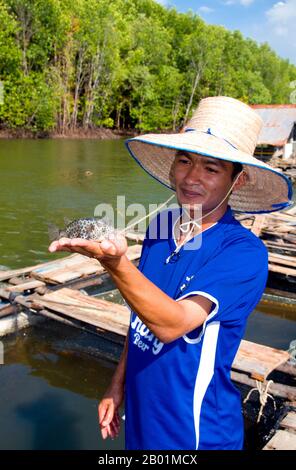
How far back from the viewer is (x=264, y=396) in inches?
187

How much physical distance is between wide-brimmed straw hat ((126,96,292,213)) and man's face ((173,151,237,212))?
0.08 meters

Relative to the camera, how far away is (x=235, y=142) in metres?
2.16

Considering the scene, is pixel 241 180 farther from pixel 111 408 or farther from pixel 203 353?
pixel 111 408

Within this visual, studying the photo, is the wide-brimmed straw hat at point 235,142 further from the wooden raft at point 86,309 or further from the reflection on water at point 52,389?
the wooden raft at point 86,309

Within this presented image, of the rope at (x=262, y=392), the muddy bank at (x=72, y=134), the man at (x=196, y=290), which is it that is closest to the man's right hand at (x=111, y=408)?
the man at (x=196, y=290)

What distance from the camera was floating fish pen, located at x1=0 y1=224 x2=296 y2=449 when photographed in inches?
191

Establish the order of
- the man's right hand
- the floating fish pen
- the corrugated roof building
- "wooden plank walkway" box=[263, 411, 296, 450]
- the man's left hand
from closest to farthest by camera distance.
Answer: the man's left hand → the man's right hand → "wooden plank walkway" box=[263, 411, 296, 450] → the floating fish pen → the corrugated roof building

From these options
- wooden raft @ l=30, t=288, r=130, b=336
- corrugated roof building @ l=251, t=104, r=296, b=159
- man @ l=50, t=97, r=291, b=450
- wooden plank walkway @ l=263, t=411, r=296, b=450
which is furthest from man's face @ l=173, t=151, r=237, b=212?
corrugated roof building @ l=251, t=104, r=296, b=159

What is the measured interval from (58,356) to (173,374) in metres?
4.78

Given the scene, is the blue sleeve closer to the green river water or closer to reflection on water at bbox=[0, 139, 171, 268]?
the green river water

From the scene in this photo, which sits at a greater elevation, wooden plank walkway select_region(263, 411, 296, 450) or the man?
the man

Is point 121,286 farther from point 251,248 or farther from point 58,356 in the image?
point 58,356
